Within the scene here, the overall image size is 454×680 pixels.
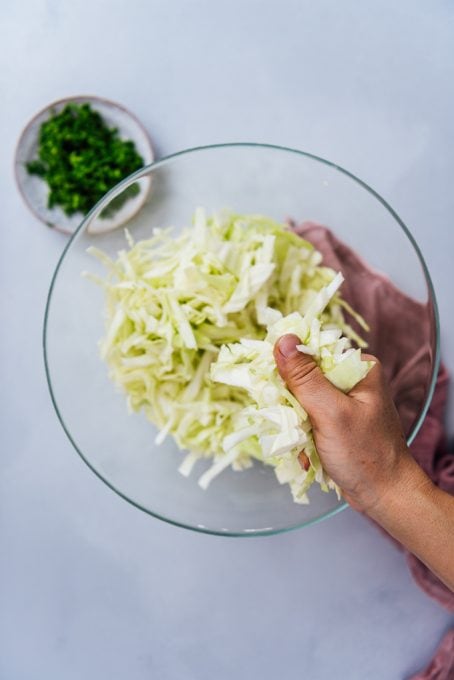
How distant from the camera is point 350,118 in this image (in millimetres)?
1746

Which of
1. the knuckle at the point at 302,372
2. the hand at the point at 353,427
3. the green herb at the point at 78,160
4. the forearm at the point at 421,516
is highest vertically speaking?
the green herb at the point at 78,160

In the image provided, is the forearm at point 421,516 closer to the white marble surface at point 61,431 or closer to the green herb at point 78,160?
the white marble surface at point 61,431

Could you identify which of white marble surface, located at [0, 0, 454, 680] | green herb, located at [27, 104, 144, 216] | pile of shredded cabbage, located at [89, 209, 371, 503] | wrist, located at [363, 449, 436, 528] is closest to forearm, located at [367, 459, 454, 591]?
wrist, located at [363, 449, 436, 528]

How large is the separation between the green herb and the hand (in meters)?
0.76

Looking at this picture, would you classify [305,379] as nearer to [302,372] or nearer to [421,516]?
[302,372]

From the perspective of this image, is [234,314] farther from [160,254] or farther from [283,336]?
[283,336]

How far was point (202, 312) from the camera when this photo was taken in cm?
141

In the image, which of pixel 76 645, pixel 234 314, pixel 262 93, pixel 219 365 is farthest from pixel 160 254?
pixel 76 645

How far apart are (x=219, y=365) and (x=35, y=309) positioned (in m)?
0.71

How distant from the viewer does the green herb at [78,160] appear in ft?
5.50

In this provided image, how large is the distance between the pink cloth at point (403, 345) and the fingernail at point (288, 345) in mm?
530

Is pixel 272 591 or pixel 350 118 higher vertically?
pixel 350 118

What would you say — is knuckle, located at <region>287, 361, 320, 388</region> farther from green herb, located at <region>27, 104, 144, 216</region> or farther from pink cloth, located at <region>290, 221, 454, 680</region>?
green herb, located at <region>27, 104, 144, 216</region>

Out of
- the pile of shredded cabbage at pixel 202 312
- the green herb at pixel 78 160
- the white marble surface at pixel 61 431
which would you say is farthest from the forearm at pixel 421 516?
the green herb at pixel 78 160
